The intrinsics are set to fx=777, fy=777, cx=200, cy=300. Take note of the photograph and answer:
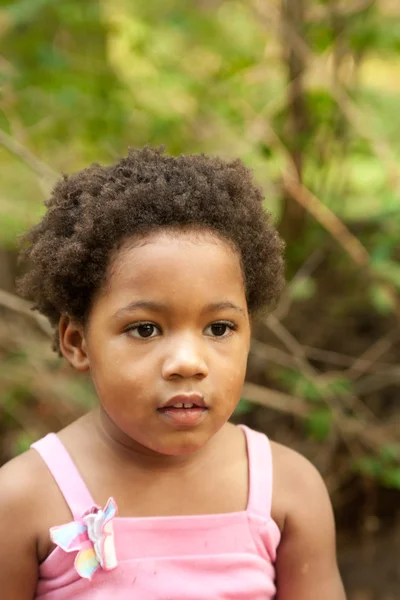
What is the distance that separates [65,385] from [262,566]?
4.86ft

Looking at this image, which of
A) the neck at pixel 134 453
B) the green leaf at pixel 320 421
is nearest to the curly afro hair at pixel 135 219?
the neck at pixel 134 453

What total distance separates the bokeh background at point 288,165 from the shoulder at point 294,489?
85 centimetres

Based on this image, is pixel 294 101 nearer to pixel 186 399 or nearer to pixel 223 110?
pixel 223 110

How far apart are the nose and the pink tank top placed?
1.14 ft

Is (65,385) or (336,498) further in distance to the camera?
(336,498)

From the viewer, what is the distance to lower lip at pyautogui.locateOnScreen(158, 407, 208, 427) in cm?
140

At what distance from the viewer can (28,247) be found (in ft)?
5.60

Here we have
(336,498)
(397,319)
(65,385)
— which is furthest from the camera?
(397,319)

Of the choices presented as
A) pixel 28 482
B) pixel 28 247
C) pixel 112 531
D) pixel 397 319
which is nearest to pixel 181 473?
pixel 112 531

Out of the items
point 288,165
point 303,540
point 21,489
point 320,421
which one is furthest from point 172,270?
point 288,165

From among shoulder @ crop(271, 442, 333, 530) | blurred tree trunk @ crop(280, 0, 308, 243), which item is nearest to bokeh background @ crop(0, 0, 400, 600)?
blurred tree trunk @ crop(280, 0, 308, 243)

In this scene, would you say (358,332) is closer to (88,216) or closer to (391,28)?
(391,28)

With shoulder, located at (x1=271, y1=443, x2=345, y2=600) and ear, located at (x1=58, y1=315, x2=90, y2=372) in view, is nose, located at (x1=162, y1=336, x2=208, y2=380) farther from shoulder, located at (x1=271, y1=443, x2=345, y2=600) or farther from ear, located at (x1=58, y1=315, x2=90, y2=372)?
shoulder, located at (x1=271, y1=443, x2=345, y2=600)

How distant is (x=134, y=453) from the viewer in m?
1.58
